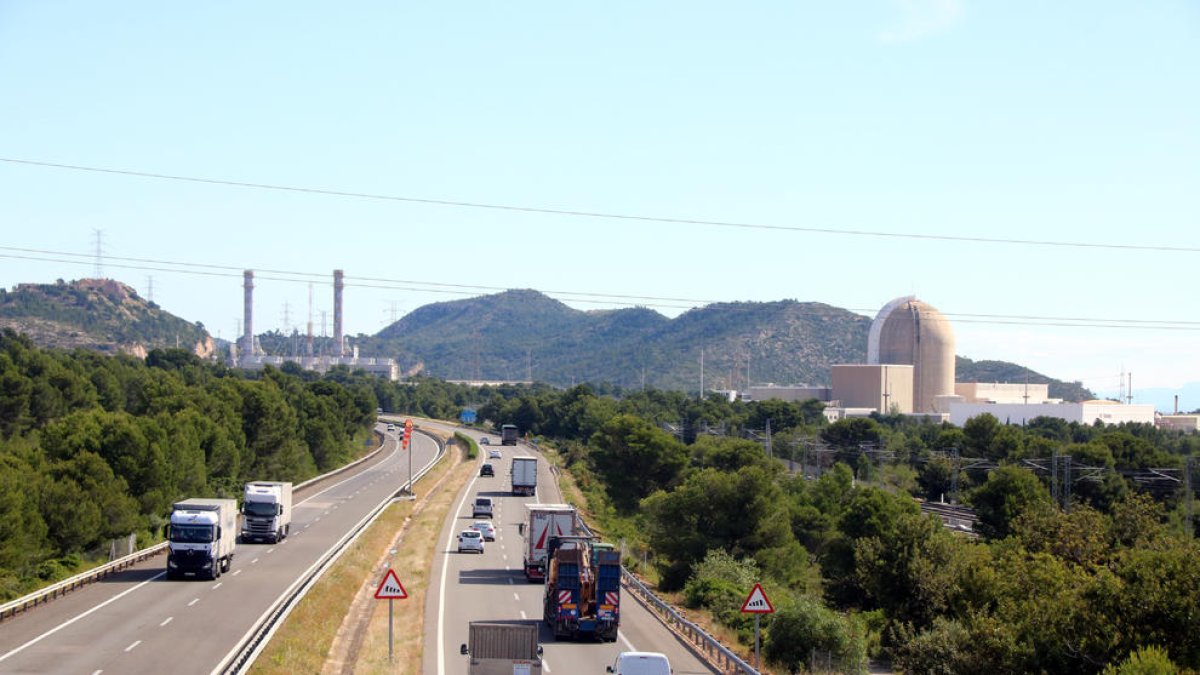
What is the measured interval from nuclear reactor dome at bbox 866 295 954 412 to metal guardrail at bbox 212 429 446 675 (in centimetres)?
14186

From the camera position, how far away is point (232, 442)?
Answer: 8406cm

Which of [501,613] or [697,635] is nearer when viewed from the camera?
[697,635]

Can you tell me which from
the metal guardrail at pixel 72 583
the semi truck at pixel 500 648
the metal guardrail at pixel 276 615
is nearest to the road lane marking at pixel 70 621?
the metal guardrail at pixel 72 583

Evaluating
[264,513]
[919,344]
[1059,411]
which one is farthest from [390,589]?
[1059,411]

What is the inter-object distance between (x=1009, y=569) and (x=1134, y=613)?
1134 cm

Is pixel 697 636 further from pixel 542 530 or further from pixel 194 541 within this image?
pixel 194 541

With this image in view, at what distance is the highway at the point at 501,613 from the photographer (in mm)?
31250

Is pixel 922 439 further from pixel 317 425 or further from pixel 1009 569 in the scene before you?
pixel 1009 569

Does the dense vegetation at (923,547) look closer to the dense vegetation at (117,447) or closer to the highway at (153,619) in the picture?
the highway at (153,619)

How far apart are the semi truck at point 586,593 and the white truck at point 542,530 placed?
31.9ft

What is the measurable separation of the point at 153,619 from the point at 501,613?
1062cm

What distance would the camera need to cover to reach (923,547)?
47.9 m

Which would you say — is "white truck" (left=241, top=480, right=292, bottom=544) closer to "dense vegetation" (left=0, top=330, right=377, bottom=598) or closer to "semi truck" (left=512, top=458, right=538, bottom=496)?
"dense vegetation" (left=0, top=330, right=377, bottom=598)

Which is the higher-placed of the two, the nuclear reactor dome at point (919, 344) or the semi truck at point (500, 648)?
the nuclear reactor dome at point (919, 344)
